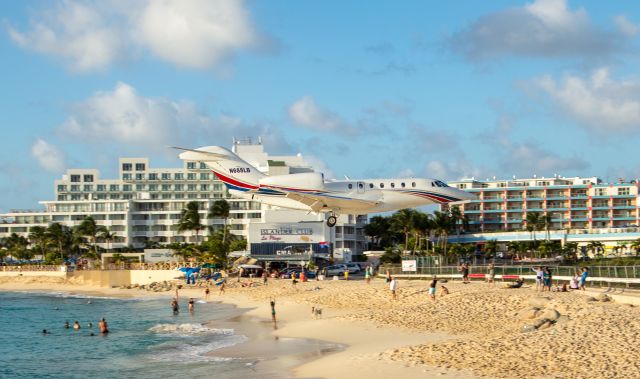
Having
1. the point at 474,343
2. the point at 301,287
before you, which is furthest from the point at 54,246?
the point at 474,343

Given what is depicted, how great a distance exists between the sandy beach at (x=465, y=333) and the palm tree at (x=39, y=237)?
86.6 meters

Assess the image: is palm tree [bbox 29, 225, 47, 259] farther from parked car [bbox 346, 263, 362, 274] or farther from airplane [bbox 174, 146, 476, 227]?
airplane [bbox 174, 146, 476, 227]

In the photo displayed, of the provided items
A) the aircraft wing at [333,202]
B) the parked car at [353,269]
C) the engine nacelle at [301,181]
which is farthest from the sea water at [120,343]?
the parked car at [353,269]

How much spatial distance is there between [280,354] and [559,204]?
105 metres

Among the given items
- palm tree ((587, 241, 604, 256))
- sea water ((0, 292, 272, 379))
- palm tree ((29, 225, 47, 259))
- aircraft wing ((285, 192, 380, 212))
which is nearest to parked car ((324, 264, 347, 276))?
sea water ((0, 292, 272, 379))

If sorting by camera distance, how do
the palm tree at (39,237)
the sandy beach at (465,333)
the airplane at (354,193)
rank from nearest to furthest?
the sandy beach at (465,333) < the airplane at (354,193) < the palm tree at (39,237)

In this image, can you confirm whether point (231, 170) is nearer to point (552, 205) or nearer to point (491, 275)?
point (491, 275)

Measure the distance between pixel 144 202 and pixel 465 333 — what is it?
109402 millimetres

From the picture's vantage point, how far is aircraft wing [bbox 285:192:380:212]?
156 feet

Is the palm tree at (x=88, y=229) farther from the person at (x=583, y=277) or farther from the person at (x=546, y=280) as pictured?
the person at (x=583, y=277)

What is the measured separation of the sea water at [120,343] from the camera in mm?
32156

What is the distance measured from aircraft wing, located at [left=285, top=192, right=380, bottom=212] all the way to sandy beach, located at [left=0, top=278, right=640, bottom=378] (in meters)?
6.19

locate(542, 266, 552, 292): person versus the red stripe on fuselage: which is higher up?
the red stripe on fuselage

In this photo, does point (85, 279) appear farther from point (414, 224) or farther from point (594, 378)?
point (594, 378)
